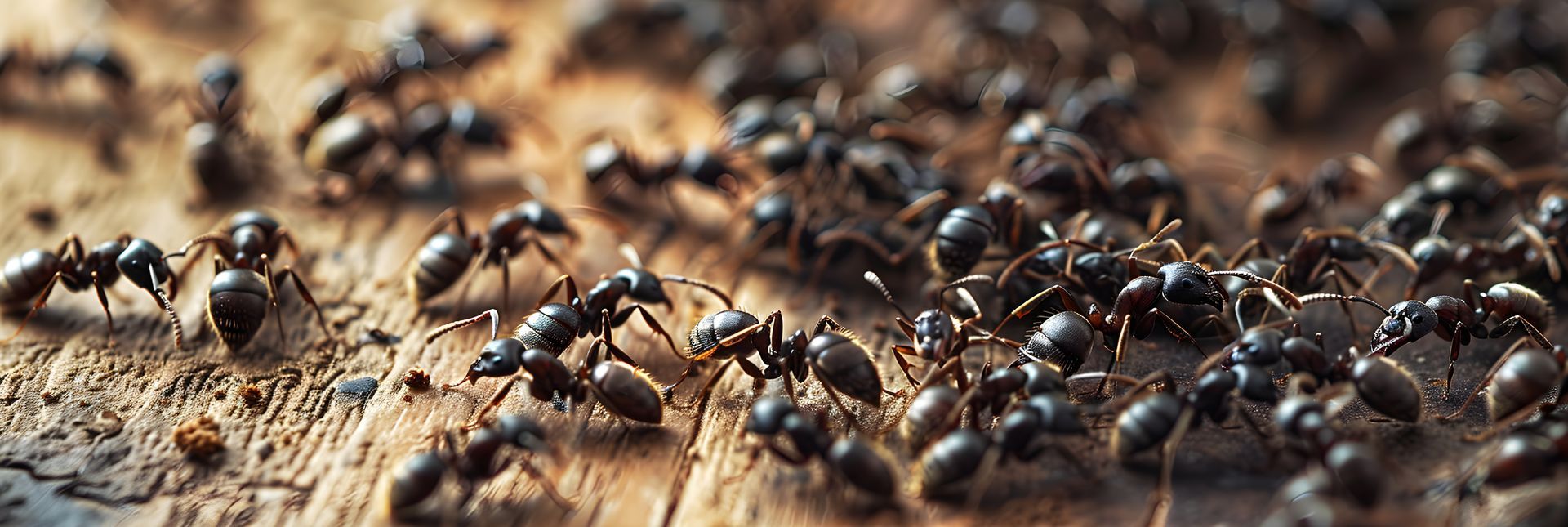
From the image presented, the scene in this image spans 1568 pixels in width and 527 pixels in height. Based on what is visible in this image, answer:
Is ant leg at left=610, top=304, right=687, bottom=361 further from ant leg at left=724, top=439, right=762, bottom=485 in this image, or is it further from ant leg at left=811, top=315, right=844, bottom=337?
ant leg at left=724, top=439, right=762, bottom=485

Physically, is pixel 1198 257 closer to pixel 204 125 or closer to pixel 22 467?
pixel 22 467

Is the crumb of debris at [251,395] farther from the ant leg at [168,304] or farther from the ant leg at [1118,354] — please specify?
the ant leg at [1118,354]

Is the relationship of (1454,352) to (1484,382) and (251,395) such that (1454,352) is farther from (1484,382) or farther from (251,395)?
(251,395)

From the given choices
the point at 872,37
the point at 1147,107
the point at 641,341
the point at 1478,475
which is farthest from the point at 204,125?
the point at 1478,475

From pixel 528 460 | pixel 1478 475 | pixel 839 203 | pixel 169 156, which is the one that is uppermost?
pixel 169 156

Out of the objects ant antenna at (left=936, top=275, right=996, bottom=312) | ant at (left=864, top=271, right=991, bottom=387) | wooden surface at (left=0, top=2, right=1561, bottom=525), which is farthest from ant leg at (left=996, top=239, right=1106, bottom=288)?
wooden surface at (left=0, top=2, right=1561, bottom=525)

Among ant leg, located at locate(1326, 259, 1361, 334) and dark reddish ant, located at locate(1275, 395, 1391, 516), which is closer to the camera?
dark reddish ant, located at locate(1275, 395, 1391, 516)
